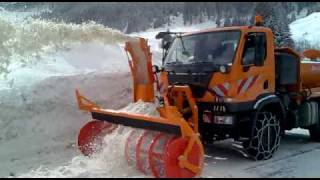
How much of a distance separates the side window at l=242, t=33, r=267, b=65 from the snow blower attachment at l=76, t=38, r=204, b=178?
42.6 inches

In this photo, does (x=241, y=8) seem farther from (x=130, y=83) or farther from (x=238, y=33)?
(x=238, y=33)

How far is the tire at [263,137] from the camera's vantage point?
307 inches

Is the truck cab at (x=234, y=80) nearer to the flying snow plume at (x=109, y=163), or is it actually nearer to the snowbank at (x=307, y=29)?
the flying snow plume at (x=109, y=163)

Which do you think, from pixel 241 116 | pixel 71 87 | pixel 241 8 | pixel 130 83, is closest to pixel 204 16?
pixel 241 8

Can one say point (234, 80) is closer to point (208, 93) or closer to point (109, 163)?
point (208, 93)

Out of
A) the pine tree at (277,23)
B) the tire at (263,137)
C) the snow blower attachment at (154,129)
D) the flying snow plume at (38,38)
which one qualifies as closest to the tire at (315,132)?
the tire at (263,137)

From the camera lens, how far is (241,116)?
7.69 m

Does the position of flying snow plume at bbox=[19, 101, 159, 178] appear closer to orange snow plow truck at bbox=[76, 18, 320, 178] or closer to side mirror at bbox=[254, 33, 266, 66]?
orange snow plow truck at bbox=[76, 18, 320, 178]

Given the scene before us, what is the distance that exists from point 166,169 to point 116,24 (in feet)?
46.5

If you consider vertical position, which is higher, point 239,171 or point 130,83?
point 130,83

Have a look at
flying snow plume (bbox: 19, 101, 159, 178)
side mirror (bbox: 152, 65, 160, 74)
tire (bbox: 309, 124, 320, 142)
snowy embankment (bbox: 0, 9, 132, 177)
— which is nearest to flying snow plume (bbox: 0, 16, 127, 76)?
snowy embankment (bbox: 0, 9, 132, 177)

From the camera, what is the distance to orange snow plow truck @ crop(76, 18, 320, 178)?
22.8 feet

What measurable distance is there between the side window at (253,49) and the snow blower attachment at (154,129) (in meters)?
1.08

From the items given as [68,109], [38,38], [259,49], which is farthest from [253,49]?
[38,38]
